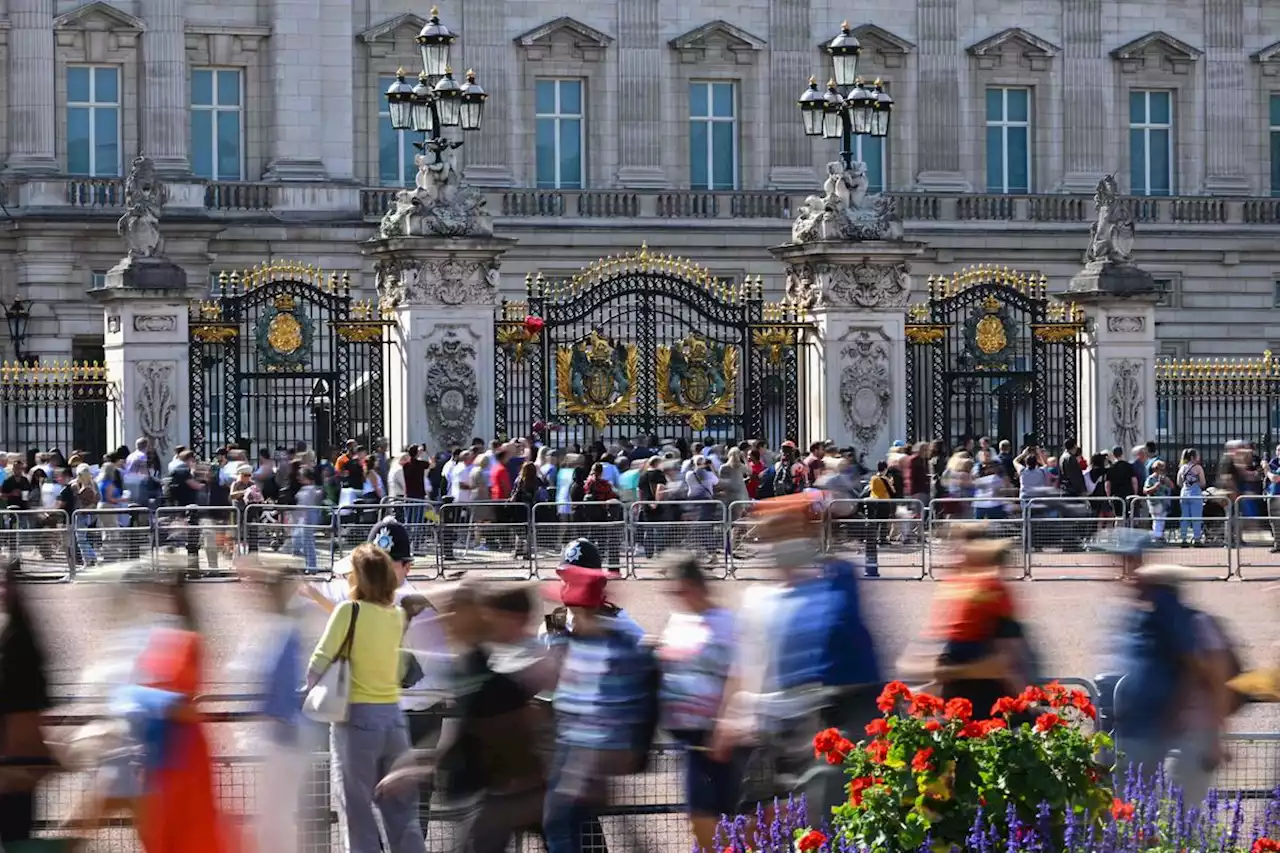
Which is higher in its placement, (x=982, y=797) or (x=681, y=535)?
(x=681, y=535)

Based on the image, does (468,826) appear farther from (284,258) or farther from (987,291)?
(284,258)

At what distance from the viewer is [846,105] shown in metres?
30.1

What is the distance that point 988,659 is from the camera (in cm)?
1134

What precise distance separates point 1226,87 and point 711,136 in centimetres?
1083

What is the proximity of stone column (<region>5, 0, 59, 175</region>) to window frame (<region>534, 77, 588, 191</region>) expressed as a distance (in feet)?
29.3

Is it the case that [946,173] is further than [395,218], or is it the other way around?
[946,173]

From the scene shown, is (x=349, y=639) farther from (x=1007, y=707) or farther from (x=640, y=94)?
(x=640, y=94)

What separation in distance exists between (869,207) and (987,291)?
6.19 feet

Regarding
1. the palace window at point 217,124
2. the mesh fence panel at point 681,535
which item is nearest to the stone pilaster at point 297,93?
the palace window at point 217,124

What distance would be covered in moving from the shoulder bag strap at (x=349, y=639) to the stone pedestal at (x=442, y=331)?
18.1 m

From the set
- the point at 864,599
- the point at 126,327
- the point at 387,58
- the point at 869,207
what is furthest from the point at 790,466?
the point at 387,58

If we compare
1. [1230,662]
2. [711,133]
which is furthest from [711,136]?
[1230,662]

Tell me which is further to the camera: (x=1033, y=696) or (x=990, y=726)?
(x=1033, y=696)

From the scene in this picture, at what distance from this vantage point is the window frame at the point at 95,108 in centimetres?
4581
